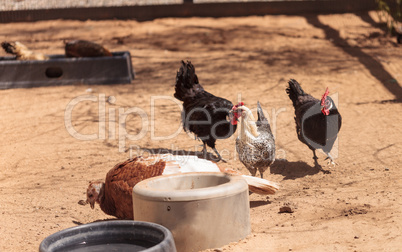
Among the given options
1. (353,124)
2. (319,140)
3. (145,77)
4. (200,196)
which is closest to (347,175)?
(319,140)

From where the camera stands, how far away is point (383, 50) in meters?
9.52

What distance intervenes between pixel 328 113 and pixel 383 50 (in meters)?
4.80

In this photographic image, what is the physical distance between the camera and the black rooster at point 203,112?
19.2 ft

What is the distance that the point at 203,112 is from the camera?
5926 mm

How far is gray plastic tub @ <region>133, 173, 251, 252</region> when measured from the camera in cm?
326

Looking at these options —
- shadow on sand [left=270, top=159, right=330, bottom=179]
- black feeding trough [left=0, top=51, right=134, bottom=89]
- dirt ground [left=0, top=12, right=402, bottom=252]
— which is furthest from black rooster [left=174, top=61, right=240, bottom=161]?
black feeding trough [left=0, top=51, right=134, bottom=89]

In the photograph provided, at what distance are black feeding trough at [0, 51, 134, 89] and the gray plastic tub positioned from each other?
5.22 m

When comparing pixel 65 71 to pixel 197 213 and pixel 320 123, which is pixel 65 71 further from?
pixel 197 213

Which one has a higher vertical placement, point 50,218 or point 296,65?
point 296,65

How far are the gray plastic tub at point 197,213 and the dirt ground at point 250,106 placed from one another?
0.13 metres

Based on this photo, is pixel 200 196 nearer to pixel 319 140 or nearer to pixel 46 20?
pixel 319 140

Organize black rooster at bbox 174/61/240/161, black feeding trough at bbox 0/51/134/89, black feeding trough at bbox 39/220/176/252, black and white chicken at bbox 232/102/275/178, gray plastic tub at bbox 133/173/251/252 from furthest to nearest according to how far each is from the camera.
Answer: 1. black feeding trough at bbox 0/51/134/89
2. black rooster at bbox 174/61/240/161
3. black and white chicken at bbox 232/102/275/178
4. gray plastic tub at bbox 133/173/251/252
5. black feeding trough at bbox 39/220/176/252

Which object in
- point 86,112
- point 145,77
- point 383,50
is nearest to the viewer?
point 86,112

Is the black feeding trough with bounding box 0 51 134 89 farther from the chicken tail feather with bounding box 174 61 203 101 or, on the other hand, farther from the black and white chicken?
the black and white chicken
